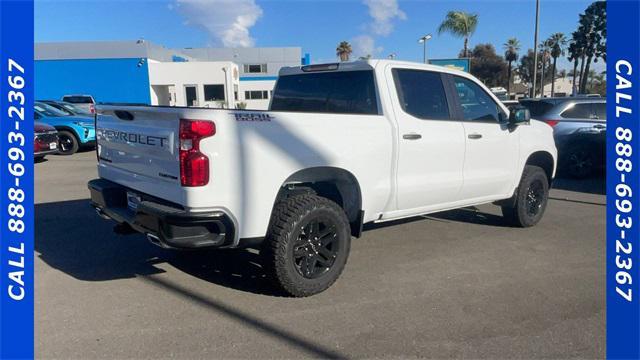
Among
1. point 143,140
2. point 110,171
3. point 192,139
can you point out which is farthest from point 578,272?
point 110,171

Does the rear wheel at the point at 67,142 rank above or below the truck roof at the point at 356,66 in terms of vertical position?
below

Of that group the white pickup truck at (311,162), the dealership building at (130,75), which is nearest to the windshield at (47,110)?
the white pickup truck at (311,162)

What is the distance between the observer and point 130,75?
117ft

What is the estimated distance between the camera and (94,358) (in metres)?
2.96

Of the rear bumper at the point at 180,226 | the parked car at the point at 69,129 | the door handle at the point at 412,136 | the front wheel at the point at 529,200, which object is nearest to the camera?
the rear bumper at the point at 180,226

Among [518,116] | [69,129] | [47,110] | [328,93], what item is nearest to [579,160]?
[518,116]

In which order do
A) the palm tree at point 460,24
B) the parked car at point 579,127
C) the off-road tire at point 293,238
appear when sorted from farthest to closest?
the palm tree at point 460,24 < the parked car at point 579,127 < the off-road tire at point 293,238

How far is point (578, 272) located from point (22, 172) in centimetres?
536

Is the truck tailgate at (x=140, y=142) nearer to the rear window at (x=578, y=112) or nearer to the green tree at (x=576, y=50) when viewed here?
the rear window at (x=578, y=112)

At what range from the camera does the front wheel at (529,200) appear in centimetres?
582

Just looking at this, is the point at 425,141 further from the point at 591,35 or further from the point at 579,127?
the point at 591,35

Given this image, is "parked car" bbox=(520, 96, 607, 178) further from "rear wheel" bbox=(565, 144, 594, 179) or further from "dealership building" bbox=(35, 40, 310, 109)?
"dealership building" bbox=(35, 40, 310, 109)

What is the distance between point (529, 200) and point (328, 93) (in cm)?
316

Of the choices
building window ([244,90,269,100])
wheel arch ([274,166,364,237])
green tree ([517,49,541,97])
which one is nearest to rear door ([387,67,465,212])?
wheel arch ([274,166,364,237])
